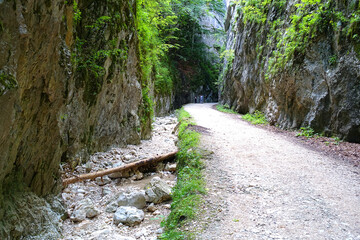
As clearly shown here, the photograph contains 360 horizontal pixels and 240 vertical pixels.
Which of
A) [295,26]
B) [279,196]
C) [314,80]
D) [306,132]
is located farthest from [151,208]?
[295,26]

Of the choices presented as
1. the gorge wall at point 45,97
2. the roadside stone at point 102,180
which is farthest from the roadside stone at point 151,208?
the roadside stone at point 102,180

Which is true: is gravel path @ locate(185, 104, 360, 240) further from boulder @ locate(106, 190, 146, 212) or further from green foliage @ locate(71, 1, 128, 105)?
green foliage @ locate(71, 1, 128, 105)

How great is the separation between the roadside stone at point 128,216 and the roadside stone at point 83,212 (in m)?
0.53

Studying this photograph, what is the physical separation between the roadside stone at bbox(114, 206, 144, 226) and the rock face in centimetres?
735

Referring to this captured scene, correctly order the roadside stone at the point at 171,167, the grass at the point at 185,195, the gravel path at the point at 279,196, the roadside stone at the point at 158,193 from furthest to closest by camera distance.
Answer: the roadside stone at the point at 171,167
the roadside stone at the point at 158,193
the grass at the point at 185,195
the gravel path at the point at 279,196

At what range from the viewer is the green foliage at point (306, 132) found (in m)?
9.30

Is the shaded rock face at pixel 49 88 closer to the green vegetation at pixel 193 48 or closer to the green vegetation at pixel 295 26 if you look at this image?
the green vegetation at pixel 295 26

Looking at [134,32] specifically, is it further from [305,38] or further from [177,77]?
[177,77]

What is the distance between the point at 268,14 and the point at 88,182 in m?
15.3

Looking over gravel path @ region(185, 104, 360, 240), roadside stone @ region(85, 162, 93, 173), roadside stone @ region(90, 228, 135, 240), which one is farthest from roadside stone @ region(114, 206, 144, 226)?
roadside stone @ region(85, 162, 93, 173)

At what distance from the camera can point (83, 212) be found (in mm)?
4387

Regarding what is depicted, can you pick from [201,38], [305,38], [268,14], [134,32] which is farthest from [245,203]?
[201,38]

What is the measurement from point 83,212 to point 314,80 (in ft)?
31.9

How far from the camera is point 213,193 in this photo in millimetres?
4469
